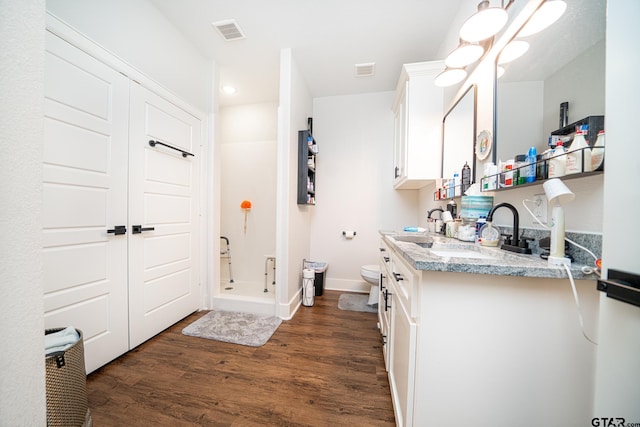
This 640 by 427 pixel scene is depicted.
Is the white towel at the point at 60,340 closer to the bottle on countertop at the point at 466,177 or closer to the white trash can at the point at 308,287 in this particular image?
the white trash can at the point at 308,287

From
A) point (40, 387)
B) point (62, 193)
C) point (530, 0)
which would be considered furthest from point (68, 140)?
point (530, 0)

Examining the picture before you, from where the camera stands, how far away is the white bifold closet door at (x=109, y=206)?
3.96ft

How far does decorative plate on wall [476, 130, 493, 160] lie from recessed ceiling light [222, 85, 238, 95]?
290cm

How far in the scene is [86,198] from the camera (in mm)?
1330

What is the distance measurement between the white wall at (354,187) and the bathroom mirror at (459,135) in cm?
104

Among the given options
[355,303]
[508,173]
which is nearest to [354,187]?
[355,303]

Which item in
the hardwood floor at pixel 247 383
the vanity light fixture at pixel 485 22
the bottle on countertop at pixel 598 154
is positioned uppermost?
the vanity light fixture at pixel 485 22

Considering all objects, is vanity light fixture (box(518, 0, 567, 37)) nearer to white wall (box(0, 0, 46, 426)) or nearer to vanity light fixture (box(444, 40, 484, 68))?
vanity light fixture (box(444, 40, 484, 68))

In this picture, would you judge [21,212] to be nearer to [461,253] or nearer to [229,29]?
[461,253]

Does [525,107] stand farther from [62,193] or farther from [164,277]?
[164,277]

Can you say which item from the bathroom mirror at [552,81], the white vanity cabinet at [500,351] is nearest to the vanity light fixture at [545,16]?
the bathroom mirror at [552,81]

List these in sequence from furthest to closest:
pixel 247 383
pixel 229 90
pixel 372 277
Answer: 1. pixel 229 90
2. pixel 372 277
3. pixel 247 383

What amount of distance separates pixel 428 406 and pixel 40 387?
112 centimetres

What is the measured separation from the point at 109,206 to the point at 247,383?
1.50m
